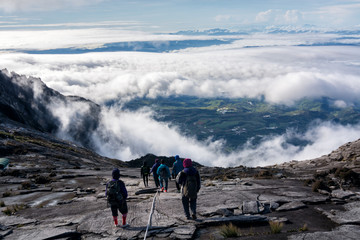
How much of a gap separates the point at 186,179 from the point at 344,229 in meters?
7.55

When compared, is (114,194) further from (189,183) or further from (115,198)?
(189,183)

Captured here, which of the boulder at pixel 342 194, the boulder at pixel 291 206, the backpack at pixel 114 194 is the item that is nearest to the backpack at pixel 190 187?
the backpack at pixel 114 194

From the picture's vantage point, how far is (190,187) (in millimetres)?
14977

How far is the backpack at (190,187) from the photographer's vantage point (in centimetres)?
1495

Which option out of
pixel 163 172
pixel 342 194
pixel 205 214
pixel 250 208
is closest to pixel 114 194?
pixel 205 214

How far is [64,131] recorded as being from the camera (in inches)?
7111

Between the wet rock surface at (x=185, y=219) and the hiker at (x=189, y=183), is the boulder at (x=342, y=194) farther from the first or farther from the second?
the hiker at (x=189, y=183)

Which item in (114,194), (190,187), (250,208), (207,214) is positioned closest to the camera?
(114,194)

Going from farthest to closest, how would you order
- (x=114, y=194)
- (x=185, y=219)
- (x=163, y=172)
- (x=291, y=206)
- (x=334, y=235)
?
(x=163, y=172)
(x=291, y=206)
(x=185, y=219)
(x=114, y=194)
(x=334, y=235)

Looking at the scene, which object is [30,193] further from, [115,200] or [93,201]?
[115,200]

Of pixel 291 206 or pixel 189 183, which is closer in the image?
pixel 189 183

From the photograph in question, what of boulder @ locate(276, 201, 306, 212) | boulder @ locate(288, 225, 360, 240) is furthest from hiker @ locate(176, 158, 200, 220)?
boulder @ locate(276, 201, 306, 212)

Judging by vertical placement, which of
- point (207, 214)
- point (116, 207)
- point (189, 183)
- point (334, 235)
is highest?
point (189, 183)

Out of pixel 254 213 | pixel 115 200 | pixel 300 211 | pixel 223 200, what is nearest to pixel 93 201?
pixel 115 200
